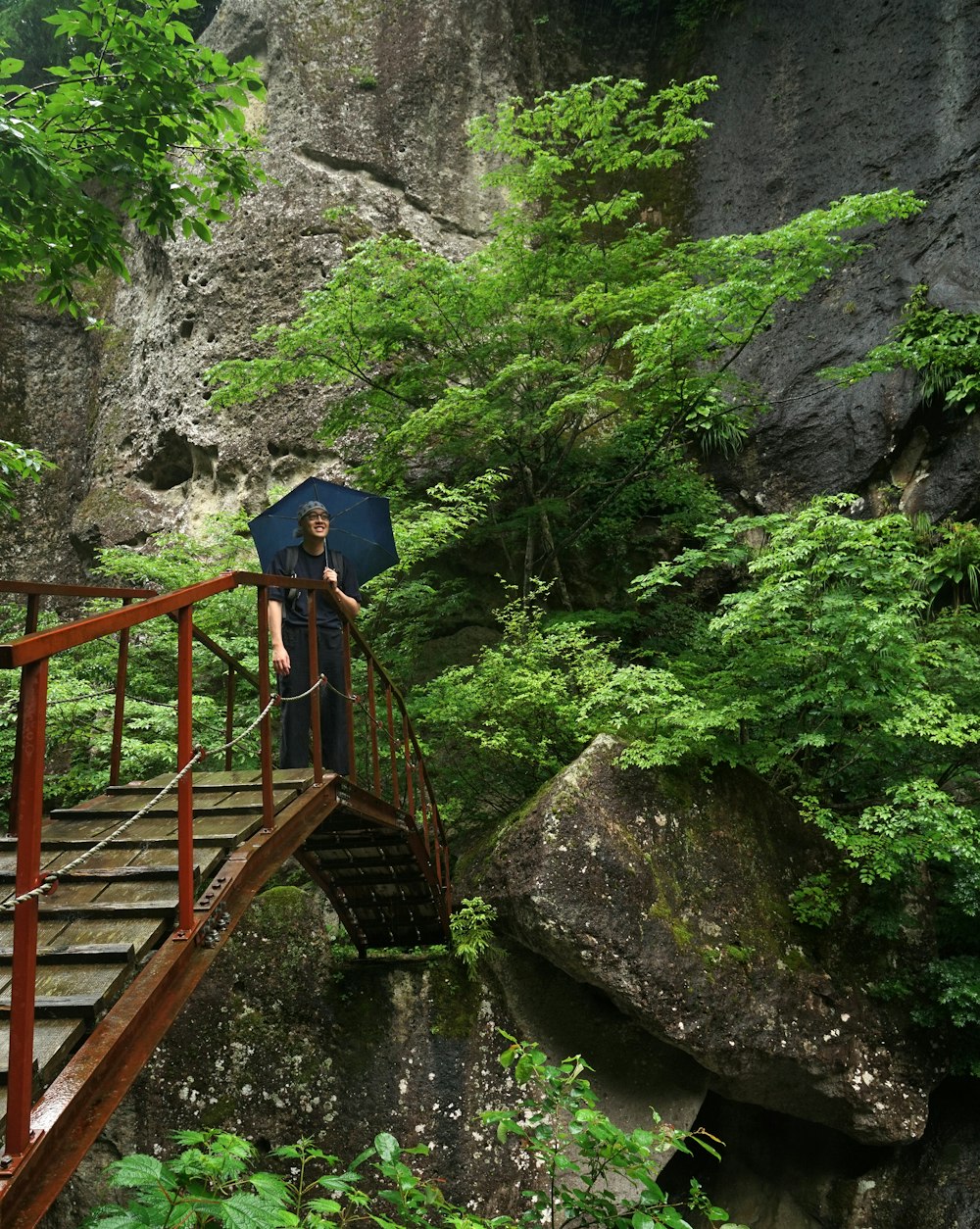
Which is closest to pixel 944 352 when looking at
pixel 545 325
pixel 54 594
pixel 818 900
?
pixel 545 325

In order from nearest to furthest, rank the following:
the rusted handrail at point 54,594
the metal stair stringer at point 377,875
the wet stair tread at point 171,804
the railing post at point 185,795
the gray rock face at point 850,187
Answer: the railing post at point 185,795, the rusted handrail at point 54,594, the wet stair tread at point 171,804, the metal stair stringer at point 377,875, the gray rock face at point 850,187

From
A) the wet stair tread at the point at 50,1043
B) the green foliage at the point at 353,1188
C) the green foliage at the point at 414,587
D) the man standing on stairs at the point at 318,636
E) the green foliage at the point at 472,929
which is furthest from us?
the green foliage at the point at 414,587

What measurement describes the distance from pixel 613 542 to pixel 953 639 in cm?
441

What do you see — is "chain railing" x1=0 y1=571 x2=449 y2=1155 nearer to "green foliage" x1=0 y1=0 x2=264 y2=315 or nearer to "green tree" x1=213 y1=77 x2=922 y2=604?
"green foliage" x1=0 y1=0 x2=264 y2=315

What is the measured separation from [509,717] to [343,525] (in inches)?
101

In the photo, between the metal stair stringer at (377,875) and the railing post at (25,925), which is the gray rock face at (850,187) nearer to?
the metal stair stringer at (377,875)

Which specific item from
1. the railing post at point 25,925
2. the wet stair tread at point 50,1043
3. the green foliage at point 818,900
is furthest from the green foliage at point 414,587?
the railing post at point 25,925

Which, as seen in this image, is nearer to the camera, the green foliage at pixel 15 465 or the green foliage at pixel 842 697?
the green foliage at pixel 15 465

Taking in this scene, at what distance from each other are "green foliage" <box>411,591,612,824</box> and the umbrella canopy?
196cm

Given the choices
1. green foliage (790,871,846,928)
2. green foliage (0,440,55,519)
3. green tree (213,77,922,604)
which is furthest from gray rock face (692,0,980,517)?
green foliage (0,440,55,519)

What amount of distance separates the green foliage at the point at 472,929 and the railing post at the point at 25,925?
4.95 metres

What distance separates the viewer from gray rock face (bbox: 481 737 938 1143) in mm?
6184

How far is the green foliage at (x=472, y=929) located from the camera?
6719mm

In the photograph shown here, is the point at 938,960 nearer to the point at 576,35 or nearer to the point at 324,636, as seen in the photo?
the point at 324,636
